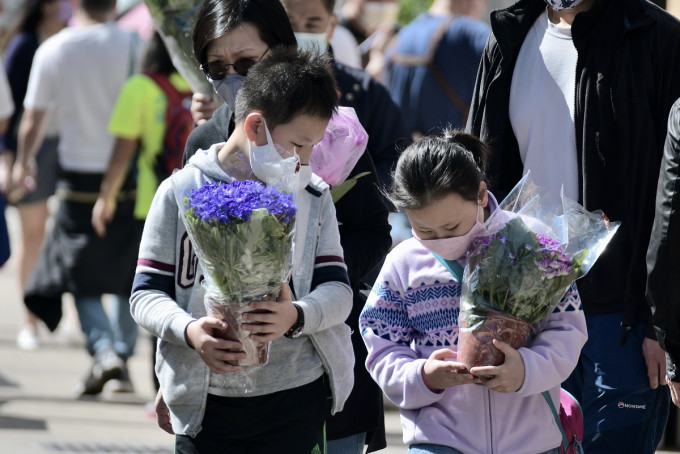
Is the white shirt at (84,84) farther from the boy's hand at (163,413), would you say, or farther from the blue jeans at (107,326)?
the boy's hand at (163,413)

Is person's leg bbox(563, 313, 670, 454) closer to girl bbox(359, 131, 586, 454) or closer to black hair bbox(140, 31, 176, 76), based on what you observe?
girl bbox(359, 131, 586, 454)

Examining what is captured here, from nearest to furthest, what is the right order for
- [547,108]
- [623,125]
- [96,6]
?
[623,125]
[547,108]
[96,6]

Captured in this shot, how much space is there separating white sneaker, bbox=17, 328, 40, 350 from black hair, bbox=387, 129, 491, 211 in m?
6.57

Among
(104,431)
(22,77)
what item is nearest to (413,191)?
(104,431)

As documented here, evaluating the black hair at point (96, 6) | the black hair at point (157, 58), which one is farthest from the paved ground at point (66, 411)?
the black hair at point (96, 6)

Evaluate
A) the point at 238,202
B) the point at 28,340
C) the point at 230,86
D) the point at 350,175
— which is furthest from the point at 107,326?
the point at 238,202

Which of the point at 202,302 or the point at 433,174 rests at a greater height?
the point at 433,174

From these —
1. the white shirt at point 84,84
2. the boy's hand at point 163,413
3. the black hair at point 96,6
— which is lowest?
the white shirt at point 84,84

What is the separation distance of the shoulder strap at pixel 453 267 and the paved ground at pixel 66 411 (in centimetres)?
317

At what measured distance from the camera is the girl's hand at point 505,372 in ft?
11.1

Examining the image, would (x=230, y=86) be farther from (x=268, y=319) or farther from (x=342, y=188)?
(x=268, y=319)

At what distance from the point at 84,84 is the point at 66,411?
2.28m

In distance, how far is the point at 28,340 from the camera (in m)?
9.77

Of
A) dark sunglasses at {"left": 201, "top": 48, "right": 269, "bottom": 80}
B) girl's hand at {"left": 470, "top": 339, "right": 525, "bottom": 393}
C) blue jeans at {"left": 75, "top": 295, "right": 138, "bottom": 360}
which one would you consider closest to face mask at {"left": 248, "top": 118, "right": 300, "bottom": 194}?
dark sunglasses at {"left": 201, "top": 48, "right": 269, "bottom": 80}
